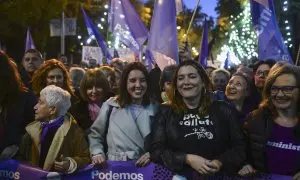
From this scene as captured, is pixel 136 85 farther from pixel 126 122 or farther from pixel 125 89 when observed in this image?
pixel 126 122

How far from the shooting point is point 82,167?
4.73 metres

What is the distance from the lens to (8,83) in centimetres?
516

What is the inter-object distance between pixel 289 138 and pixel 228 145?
0.56 meters

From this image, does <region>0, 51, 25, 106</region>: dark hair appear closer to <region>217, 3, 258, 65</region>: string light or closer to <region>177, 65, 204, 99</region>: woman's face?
<region>177, 65, 204, 99</region>: woman's face

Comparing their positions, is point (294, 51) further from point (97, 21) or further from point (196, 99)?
point (196, 99)

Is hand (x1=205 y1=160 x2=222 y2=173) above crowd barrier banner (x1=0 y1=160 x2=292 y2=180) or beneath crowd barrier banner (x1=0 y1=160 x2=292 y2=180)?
above

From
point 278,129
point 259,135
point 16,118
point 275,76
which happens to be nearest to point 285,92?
point 275,76

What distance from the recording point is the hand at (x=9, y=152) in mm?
5012

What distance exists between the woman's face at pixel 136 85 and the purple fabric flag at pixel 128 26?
6.32 meters

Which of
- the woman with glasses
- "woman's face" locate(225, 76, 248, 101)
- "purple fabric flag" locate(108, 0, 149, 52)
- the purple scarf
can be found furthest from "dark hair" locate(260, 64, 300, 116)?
"purple fabric flag" locate(108, 0, 149, 52)

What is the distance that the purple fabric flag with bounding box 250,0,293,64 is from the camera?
862 centimetres

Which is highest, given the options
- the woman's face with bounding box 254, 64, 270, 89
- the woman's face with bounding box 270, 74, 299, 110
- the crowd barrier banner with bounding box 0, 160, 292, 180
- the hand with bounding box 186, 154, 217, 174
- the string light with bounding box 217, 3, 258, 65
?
the string light with bounding box 217, 3, 258, 65

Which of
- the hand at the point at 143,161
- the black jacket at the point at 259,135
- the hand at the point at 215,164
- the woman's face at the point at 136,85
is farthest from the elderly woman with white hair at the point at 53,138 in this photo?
the black jacket at the point at 259,135

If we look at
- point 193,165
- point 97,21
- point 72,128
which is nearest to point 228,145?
point 193,165
